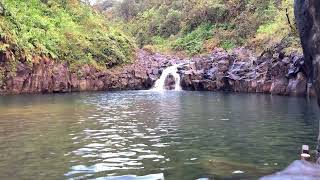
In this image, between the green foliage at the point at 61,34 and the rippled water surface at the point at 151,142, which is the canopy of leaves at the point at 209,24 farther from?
the rippled water surface at the point at 151,142

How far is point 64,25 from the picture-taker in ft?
187

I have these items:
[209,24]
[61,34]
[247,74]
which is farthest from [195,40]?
[247,74]

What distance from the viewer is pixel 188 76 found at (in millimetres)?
53156

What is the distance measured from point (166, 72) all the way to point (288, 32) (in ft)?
56.1

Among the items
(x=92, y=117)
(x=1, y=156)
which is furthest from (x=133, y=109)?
(x=1, y=156)

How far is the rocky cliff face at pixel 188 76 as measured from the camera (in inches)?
1695

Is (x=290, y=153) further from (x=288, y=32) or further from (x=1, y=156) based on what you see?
(x=288, y=32)

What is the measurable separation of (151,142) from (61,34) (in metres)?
41.1

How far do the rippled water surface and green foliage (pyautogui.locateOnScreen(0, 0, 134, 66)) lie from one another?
2227 cm

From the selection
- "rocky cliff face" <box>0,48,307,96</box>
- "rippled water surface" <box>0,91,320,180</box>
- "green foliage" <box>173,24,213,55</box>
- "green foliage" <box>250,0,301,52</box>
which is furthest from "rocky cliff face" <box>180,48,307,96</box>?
"rippled water surface" <box>0,91,320,180</box>

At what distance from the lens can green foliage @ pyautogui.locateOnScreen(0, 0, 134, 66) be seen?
155 ft

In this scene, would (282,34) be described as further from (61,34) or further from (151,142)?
(151,142)

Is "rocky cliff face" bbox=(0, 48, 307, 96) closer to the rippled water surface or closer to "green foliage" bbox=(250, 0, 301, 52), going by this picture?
"green foliage" bbox=(250, 0, 301, 52)

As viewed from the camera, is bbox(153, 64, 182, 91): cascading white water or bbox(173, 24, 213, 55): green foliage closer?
bbox(153, 64, 182, 91): cascading white water
